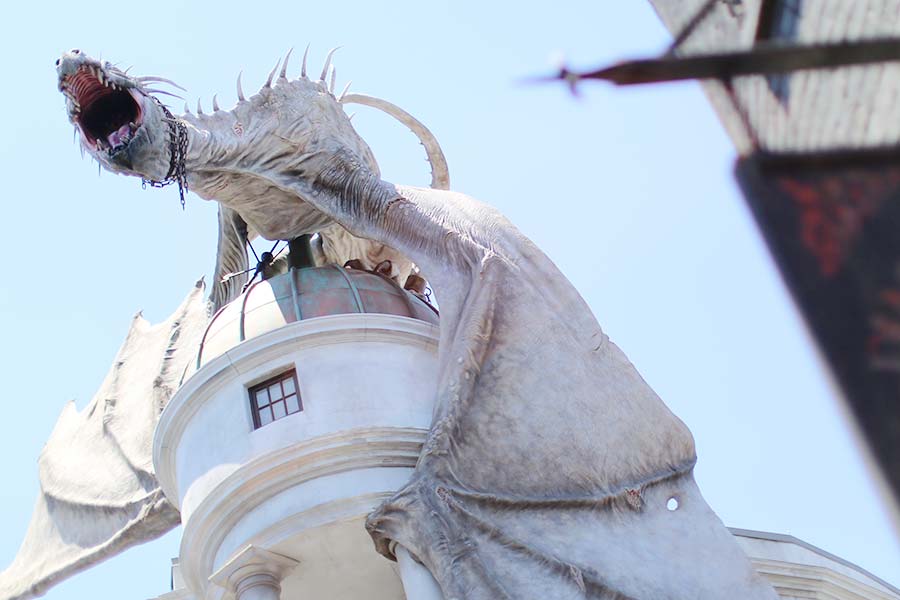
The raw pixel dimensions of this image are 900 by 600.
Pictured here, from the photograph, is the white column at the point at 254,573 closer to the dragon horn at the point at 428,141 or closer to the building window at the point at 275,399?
the building window at the point at 275,399

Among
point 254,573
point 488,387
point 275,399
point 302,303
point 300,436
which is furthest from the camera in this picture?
point 302,303

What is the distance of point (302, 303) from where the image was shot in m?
17.1

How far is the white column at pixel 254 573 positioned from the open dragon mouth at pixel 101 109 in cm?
493

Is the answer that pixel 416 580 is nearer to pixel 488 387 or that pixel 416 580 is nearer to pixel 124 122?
pixel 488 387

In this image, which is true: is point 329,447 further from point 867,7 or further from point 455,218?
point 867,7

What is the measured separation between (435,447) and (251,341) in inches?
134

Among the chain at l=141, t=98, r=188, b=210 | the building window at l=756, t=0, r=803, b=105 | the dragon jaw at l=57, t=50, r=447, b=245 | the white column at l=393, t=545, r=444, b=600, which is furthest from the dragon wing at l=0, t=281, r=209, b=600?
the building window at l=756, t=0, r=803, b=105

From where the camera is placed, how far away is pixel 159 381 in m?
21.7

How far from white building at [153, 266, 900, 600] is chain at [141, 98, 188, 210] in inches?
70.4

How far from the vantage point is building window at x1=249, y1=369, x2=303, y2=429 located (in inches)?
625

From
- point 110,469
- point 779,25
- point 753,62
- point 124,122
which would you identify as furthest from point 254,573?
point 753,62

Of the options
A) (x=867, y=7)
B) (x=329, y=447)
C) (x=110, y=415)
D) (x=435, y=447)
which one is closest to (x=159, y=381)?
(x=110, y=415)

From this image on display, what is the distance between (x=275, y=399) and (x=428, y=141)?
5755 millimetres

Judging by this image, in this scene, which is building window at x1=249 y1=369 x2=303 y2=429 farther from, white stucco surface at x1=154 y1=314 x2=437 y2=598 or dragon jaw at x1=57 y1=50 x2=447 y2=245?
dragon jaw at x1=57 y1=50 x2=447 y2=245
